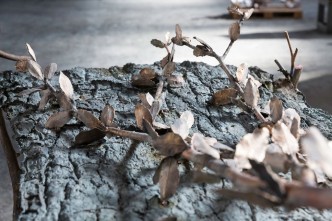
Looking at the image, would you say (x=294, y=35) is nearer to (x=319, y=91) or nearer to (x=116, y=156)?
(x=319, y=91)

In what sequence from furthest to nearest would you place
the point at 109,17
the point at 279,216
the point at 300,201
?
the point at 109,17 → the point at 279,216 → the point at 300,201

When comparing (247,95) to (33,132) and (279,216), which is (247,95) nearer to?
(279,216)

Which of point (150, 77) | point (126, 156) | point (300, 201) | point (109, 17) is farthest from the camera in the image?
point (109, 17)

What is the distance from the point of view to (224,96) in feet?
5.42

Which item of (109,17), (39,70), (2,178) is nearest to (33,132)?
(39,70)

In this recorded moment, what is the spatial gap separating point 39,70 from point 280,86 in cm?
79

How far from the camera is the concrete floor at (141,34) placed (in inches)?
212

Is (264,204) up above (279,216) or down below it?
above

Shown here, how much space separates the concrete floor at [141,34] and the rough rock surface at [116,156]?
1925 millimetres

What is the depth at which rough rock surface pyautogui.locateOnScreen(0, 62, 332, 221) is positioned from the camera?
1.08 metres

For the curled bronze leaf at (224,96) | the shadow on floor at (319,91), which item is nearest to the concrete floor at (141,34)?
the shadow on floor at (319,91)

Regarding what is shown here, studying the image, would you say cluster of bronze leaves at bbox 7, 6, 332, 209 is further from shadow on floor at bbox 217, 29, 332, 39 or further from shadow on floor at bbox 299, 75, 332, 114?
shadow on floor at bbox 217, 29, 332, 39

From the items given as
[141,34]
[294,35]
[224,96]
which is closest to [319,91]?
[294,35]

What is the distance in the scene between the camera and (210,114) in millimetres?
1604
